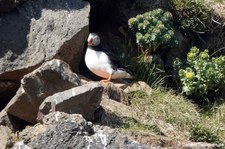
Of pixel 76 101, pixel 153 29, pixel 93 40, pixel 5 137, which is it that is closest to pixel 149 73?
pixel 153 29

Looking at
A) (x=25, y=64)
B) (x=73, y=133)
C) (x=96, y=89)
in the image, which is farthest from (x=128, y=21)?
(x=73, y=133)

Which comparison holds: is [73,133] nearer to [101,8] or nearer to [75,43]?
[75,43]

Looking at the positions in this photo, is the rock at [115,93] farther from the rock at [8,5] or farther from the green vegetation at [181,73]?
the rock at [8,5]

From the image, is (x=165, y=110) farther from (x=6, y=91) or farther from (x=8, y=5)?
(x=8, y=5)

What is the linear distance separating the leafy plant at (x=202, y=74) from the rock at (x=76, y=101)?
1.94 meters

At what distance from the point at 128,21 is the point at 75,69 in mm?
1017

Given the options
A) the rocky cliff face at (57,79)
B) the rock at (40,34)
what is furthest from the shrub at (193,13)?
the rock at (40,34)

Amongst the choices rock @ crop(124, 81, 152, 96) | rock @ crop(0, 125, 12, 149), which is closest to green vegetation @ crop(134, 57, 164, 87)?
rock @ crop(124, 81, 152, 96)

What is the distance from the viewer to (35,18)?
824 centimetres

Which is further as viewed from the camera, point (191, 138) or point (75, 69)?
point (75, 69)

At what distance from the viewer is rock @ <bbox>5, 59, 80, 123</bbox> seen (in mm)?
7164

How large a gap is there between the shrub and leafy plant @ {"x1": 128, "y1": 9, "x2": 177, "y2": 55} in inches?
11.5

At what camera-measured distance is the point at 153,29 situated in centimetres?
897

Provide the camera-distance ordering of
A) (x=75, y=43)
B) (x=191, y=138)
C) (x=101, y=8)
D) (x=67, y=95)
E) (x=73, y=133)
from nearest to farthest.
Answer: (x=73, y=133) < (x=67, y=95) < (x=191, y=138) < (x=75, y=43) < (x=101, y=8)
